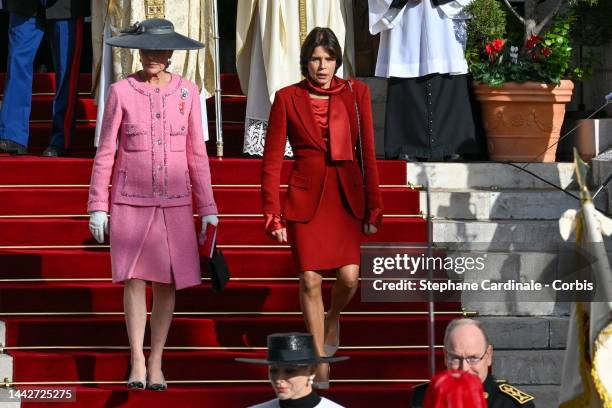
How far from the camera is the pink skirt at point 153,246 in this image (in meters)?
9.12

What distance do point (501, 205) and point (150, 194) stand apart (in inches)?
115

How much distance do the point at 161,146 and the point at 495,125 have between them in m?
3.58

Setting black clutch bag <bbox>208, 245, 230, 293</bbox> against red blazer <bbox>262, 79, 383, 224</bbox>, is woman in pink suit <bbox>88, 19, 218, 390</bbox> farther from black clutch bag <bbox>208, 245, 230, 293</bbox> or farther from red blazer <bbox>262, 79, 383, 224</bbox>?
red blazer <bbox>262, 79, 383, 224</bbox>

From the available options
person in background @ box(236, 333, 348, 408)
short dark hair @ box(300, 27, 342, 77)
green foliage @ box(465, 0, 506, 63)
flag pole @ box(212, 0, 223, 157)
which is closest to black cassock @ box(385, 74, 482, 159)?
green foliage @ box(465, 0, 506, 63)

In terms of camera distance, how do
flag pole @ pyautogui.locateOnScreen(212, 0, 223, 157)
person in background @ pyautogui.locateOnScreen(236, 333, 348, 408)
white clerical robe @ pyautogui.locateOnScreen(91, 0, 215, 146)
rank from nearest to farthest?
1. person in background @ pyautogui.locateOnScreen(236, 333, 348, 408)
2. flag pole @ pyautogui.locateOnScreen(212, 0, 223, 157)
3. white clerical robe @ pyautogui.locateOnScreen(91, 0, 215, 146)

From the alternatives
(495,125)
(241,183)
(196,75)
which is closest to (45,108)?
(196,75)

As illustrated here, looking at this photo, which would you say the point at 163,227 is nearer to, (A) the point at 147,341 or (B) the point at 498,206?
(A) the point at 147,341

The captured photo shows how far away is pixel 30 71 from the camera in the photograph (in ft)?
40.4

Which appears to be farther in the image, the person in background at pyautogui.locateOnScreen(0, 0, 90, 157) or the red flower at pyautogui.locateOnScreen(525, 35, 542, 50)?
the person in background at pyautogui.locateOnScreen(0, 0, 90, 157)

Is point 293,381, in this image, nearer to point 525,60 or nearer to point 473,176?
point 473,176

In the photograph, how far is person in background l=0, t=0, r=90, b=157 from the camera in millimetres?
12195

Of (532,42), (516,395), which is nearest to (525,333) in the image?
(532,42)

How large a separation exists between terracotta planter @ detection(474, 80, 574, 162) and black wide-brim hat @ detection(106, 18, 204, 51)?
3.28 metres

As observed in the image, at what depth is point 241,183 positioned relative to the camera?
11.5m
